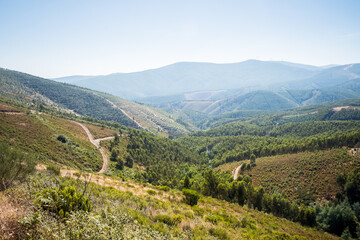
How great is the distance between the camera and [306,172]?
249ft

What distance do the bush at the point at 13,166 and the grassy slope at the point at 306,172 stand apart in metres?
82.5

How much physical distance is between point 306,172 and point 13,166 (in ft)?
317

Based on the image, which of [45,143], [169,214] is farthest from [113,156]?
[169,214]

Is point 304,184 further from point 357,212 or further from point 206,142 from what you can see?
point 206,142

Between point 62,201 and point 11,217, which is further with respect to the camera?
point 62,201

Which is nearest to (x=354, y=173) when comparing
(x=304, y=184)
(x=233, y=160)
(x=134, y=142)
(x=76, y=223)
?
(x=304, y=184)

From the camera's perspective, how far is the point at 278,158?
9619cm

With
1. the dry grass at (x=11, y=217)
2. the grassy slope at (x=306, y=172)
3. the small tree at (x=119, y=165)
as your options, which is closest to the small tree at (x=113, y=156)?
the small tree at (x=119, y=165)

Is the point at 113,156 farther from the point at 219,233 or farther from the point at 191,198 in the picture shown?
the point at 219,233

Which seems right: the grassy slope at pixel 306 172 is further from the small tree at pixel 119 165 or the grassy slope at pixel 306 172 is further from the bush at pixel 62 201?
the bush at pixel 62 201

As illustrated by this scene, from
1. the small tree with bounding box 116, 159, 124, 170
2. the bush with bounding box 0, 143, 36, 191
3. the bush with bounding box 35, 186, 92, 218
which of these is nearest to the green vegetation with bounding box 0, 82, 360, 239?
the bush with bounding box 35, 186, 92, 218

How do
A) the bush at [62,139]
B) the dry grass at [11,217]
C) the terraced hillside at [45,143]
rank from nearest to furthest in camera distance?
the dry grass at [11,217]
the terraced hillside at [45,143]
the bush at [62,139]

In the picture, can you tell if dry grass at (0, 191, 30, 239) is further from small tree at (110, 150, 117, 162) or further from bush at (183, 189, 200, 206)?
small tree at (110, 150, 117, 162)

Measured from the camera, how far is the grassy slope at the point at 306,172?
68625 mm
